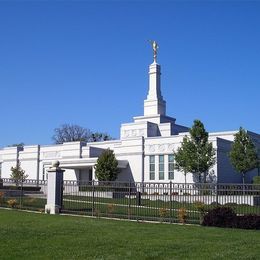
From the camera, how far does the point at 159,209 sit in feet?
60.5

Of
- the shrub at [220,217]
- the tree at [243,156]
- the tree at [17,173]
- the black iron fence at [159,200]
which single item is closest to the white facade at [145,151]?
the tree at [17,173]

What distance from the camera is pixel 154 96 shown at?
6212 centimetres

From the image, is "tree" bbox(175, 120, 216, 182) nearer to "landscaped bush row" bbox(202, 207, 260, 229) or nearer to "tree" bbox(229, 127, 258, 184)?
"tree" bbox(229, 127, 258, 184)

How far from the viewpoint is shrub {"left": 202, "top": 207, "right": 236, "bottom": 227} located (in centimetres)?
1559

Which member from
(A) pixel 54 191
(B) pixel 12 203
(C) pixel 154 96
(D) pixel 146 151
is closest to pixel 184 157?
(D) pixel 146 151

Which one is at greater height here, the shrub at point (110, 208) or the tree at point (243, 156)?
the tree at point (243, 156)

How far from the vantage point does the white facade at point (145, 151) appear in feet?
170

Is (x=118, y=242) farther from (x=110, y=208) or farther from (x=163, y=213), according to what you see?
(x=110, y=208)

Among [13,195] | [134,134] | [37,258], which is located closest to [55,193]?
[13,195]

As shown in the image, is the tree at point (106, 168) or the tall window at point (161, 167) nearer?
the tree at point (106, 168)

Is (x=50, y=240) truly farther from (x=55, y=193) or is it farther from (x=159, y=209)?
(x=55, y=193)

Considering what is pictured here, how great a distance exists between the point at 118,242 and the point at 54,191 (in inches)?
402

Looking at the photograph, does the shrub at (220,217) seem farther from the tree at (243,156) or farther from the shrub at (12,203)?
the tree at (243,156)

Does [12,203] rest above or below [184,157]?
below
